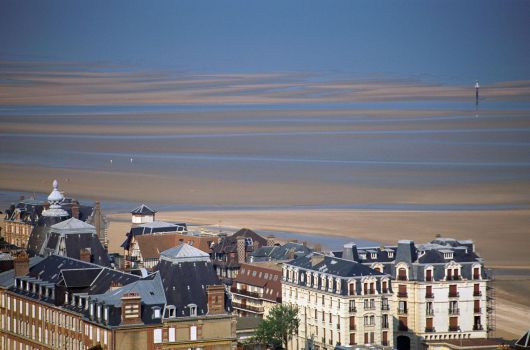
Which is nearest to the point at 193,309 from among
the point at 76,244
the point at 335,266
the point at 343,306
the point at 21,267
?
the point at 343,306

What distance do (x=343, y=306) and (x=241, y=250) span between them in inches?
801

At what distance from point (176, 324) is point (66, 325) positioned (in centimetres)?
598

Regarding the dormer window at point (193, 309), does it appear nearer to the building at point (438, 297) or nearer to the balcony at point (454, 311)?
the building at point (438, 297)

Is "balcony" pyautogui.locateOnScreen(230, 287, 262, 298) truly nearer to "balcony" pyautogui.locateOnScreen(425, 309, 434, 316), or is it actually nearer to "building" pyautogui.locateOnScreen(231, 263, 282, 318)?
"building" pyautogui.locateOnScreen(231, 263, 282, 318)

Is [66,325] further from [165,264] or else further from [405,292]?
[405,292]

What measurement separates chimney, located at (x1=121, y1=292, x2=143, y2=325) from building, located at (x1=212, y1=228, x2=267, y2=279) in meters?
25.7

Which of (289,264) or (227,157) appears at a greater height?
(227,157)

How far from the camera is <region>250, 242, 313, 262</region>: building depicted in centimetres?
8512

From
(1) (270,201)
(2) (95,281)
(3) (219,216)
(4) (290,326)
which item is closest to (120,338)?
(2) (95,281)

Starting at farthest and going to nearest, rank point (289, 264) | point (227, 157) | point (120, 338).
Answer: point (227, 157) < point (289, 264) < point (120, 338)

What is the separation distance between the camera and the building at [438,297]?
73000 millimetres

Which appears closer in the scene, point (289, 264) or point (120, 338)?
point (120, 338)

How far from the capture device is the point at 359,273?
233 feet

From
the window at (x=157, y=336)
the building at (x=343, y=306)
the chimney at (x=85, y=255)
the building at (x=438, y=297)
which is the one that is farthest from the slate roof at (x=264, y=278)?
the window at (x=157, y=336)
